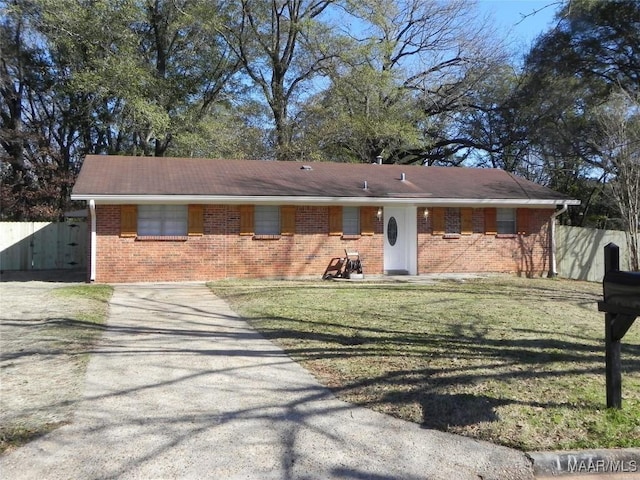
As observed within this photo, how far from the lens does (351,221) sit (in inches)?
667

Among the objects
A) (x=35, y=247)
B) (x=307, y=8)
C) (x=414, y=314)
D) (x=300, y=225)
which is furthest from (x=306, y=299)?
(x=307, y=8)

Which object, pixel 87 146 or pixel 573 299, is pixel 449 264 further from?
pixel 87 146

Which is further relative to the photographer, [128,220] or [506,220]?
[506,220]

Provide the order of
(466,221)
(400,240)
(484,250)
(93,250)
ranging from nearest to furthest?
1. (93,250)
2. (400,240)
3. (466,221)
4. (484,250)

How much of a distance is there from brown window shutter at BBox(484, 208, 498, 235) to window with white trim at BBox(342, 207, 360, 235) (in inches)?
169

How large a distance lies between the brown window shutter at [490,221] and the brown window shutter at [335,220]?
4.91 m

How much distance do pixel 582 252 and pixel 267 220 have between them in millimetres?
11398

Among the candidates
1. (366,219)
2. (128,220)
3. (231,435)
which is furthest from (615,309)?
(128,220)

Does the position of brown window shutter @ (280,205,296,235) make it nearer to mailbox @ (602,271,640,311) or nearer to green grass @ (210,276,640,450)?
green grass @ (210,276,640,450)

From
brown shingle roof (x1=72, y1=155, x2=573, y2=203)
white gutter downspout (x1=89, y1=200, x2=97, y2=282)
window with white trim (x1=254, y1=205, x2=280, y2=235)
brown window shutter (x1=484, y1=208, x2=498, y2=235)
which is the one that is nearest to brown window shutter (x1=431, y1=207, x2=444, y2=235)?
brown shingle roof (x1=72, y1=155, x2=573, y2=203)

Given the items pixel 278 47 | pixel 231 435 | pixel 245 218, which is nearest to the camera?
pixel 231 435

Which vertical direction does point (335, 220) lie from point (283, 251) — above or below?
above

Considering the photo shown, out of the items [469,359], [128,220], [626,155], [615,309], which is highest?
[626,155]

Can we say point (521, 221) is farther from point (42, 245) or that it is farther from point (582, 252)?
point (42, 245)
